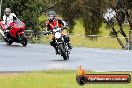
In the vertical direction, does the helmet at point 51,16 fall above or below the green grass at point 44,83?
above

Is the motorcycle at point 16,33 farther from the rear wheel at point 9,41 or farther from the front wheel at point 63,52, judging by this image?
the front wheel at point 63,52

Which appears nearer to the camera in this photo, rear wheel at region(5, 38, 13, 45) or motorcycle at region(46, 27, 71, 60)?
motorcycle at region(46, 27, 71, 60)

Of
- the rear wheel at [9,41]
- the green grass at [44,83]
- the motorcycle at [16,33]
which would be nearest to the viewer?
the green grass at [44,83]

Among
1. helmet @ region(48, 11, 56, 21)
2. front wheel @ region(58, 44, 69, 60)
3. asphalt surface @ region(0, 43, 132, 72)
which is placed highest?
helmet @ region(48, 11, 56, 21)

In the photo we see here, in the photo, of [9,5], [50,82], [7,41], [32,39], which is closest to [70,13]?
[9,5]

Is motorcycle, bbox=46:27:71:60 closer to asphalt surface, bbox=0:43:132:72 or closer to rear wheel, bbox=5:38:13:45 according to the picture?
asphalt surface, bbox=0:43:132:72

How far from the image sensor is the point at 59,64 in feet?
55.6

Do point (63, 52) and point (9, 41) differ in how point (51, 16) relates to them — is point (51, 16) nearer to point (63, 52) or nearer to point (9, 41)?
point (63, 52)

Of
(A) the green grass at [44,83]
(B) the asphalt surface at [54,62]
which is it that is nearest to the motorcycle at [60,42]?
(B) the asphalt surface at [54,62]

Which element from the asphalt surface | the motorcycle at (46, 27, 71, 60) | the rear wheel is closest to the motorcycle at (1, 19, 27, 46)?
the rear wheel

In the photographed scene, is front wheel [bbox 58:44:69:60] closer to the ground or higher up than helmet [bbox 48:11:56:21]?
closer to the ground

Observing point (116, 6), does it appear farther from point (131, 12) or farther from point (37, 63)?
point (37, 63)

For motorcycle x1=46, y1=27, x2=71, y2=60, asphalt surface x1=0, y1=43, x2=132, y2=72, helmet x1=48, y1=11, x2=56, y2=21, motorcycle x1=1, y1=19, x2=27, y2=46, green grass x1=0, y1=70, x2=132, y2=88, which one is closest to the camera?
green grass x1=0, y1=70, x2=132, y2=88

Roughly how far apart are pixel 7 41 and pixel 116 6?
23.5 m
